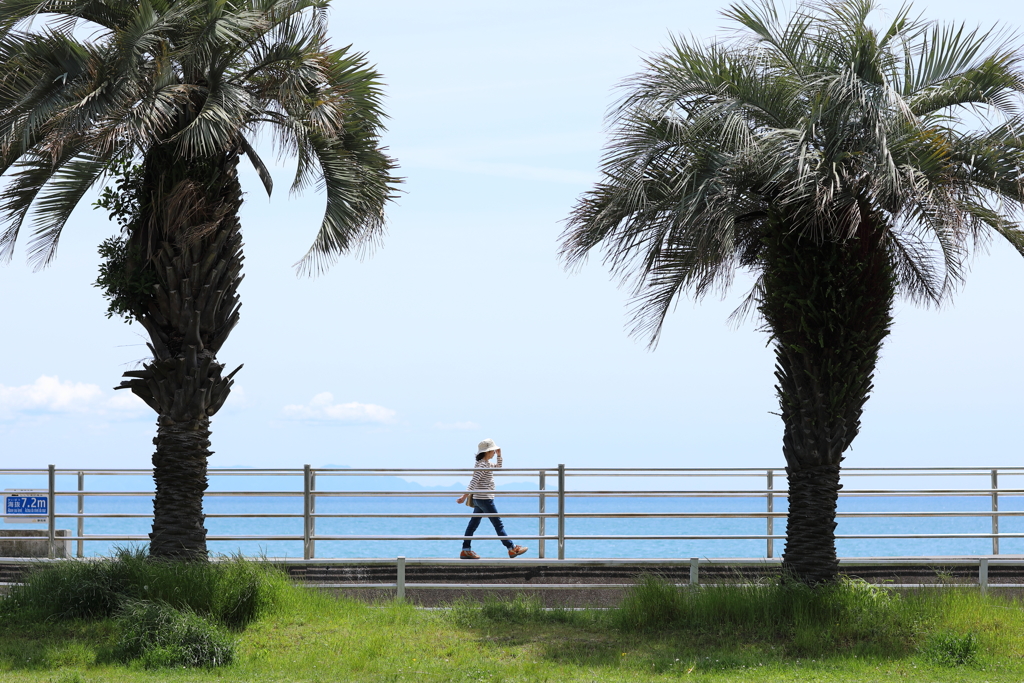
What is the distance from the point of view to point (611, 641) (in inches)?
425

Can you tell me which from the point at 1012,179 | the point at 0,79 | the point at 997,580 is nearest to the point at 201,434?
the point at 0,79

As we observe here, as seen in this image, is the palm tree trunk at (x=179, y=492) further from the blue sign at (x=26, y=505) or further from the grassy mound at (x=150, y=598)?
the blue sign at (x=26, y=505)

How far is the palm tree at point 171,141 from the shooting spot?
37.8 ft

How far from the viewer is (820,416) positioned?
1182 centimetres

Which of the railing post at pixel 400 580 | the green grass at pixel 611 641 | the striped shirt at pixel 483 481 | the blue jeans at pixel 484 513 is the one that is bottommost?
the green grass at pixel 611 641

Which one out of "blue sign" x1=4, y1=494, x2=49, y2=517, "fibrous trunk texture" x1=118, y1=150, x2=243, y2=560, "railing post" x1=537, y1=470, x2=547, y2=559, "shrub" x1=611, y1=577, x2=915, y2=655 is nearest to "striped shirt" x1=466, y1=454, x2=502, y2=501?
"railing post" x1=537, y1=470, x2=547, y2=559

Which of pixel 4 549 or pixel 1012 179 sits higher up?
pixel 1012 179

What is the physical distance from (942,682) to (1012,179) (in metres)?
5.57

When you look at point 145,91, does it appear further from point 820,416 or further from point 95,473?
point 820,416

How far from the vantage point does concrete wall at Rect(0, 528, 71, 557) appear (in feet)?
52.4

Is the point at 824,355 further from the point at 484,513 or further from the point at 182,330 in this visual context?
the point at 182,330

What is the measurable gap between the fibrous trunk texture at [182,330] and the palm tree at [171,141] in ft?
0.05

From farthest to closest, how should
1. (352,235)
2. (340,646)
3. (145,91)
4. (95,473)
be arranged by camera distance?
(95,473) < (352,235) < (145,91) < (340,646)

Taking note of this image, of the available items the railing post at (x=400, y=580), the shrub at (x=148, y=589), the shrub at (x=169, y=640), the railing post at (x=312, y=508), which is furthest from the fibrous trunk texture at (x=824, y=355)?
the railing post at (x=312, y=508)
